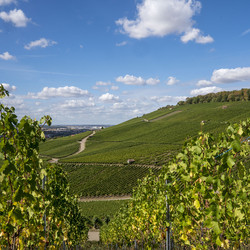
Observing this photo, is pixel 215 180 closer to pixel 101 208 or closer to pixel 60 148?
pixel 101 208

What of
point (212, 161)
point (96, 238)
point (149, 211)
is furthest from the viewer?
point (96, 238)

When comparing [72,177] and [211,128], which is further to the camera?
[211,128]

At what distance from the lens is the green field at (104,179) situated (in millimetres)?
45750

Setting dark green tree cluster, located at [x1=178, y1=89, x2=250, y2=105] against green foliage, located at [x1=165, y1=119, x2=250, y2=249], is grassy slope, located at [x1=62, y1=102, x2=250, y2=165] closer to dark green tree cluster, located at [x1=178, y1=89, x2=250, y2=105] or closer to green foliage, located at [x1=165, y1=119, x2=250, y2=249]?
dark green tree cluster, located at [x1=178, y1=89, x2=250, y2=105]

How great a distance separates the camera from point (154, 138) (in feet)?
287

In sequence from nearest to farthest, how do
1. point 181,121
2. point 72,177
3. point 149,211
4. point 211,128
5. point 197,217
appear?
point 197,217 < point 149,211 < point 72,177 < point 211,128 < point 181,121

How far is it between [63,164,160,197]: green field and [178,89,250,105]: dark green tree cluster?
256 feet

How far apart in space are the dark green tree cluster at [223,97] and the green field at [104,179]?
3066 inches

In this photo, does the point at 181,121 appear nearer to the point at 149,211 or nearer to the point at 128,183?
the point at 128,183

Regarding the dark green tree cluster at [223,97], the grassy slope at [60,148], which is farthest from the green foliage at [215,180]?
the dark green tree cluster at [223,97]

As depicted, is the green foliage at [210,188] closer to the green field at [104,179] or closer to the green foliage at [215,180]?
the green foliage at [215,180]

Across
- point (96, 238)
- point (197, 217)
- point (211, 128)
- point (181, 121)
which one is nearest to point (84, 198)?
point (96, 238)

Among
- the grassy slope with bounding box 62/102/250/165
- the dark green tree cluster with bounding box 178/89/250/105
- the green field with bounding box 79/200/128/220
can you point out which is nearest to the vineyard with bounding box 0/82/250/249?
the green field with bounding box 79/200/128/220

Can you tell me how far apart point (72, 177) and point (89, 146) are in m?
38.3
